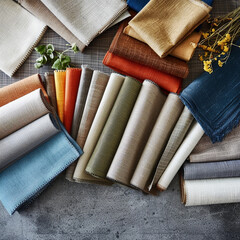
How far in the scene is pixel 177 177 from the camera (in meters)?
1.16

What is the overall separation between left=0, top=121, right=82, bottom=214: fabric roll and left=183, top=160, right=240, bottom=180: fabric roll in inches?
18.3

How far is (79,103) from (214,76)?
0.57m

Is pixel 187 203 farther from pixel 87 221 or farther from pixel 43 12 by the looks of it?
pixel 43 12

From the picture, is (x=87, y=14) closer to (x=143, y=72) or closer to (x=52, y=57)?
(x=52, y=57)

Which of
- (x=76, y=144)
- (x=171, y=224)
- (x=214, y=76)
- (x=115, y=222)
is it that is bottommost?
(x=171, y=224)

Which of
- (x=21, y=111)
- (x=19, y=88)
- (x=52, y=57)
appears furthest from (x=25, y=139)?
(x=52, y=57)

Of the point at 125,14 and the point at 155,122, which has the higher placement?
the point at 125,14

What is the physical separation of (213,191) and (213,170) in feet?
0.29

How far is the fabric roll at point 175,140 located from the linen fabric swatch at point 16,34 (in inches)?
29.0

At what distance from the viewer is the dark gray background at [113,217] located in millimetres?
1119

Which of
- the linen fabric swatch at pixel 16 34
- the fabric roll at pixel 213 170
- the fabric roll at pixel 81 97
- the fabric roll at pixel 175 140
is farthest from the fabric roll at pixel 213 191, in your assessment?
the linen fabric swatch at pixel 16 34

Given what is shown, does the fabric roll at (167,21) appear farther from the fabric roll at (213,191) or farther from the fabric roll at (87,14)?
the fabric roll at (213,191)

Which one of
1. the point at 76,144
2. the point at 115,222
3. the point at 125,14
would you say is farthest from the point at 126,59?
the point at 115,222

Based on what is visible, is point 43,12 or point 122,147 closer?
point 122,147
